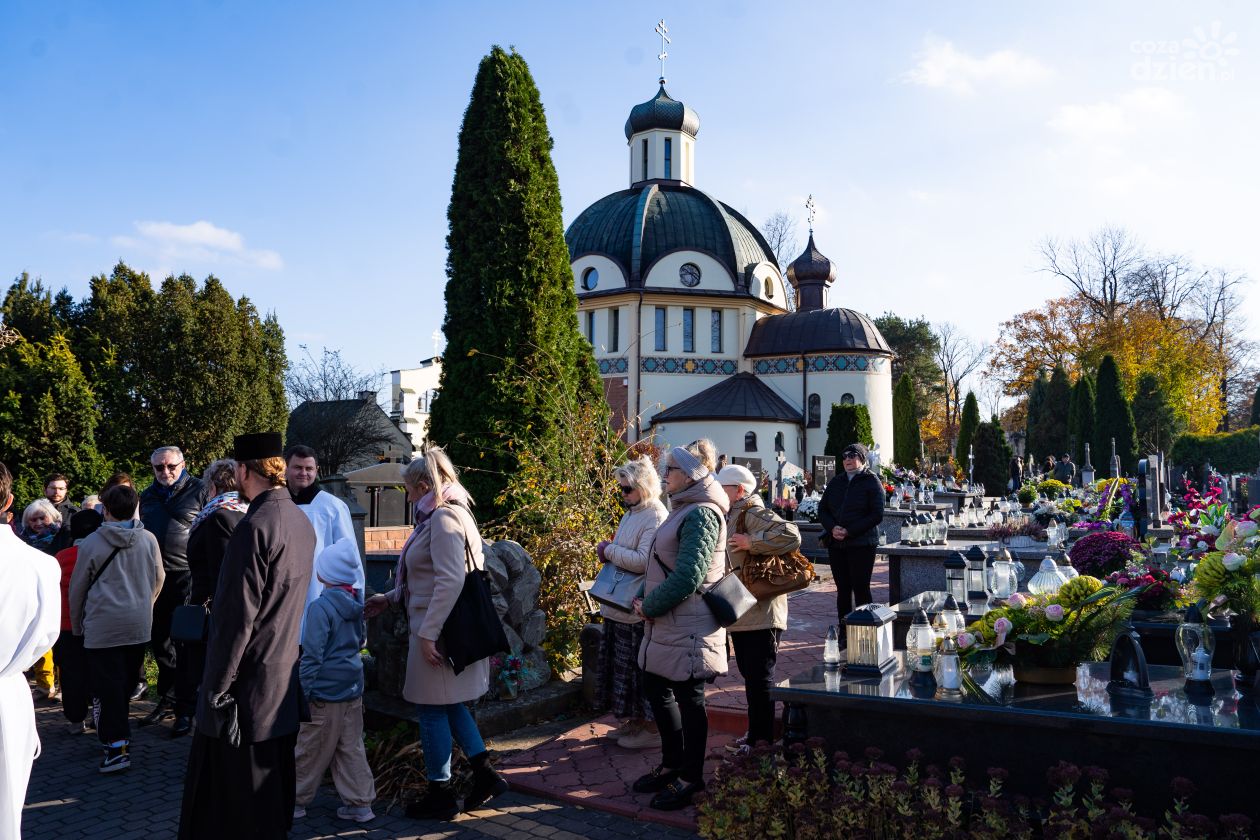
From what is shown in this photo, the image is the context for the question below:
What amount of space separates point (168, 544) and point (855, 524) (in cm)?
533

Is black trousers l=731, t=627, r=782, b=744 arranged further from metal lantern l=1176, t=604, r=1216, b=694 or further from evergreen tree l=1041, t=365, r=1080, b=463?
evergreen tree l=1041, t=365, r=1080, b=463

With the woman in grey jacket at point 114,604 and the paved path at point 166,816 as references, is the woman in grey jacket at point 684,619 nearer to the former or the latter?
the paved path at point 166,816

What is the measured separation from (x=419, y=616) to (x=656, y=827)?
156cm

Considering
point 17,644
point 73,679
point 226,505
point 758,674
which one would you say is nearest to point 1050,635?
point 758,674

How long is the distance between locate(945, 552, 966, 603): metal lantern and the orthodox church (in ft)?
95.8

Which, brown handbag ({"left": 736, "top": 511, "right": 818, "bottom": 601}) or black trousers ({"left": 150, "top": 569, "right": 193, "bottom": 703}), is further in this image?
black trousers ({"left": 150, "top": 569, "right": 193, "bottom": 703})

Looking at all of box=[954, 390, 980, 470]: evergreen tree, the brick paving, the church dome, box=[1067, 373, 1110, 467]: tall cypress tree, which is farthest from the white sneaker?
box=[954, 390, 980, 470]: evergreen tree

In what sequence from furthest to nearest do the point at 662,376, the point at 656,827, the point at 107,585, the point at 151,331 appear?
the point at 662,376
the point at 151,331
the point at 107,585
the point at 656,827

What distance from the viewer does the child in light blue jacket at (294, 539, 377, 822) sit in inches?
177

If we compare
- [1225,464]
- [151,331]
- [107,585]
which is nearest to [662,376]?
[151,331]

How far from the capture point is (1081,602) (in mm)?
4023

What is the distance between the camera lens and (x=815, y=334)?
37469mm

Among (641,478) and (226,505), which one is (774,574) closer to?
(641,478)

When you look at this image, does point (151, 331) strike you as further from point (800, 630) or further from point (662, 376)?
point (800, 630)
